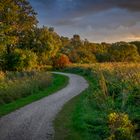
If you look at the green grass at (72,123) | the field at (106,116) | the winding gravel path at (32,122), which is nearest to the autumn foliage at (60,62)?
the winding gravel path at (32,122)

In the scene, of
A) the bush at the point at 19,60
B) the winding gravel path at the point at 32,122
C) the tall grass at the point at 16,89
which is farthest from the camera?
the bush at the point at 19,60

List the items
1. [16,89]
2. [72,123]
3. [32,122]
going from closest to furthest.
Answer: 1. [72,123]
2. [32,122]
3. [16,89]

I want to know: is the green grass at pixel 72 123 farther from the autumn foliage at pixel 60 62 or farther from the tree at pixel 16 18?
the autumn foliage at pixel 60 62

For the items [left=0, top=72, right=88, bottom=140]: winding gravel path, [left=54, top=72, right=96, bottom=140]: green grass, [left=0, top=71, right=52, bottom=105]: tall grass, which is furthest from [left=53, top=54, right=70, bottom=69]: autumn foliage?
[left=54, top=72, right=96, bottom=140]: green grass

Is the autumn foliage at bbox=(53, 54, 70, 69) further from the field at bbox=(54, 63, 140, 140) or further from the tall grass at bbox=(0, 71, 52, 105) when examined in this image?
the field at bbox=(54, 63, 140, 140)

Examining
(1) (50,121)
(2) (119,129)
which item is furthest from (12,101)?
(2) (119,129)

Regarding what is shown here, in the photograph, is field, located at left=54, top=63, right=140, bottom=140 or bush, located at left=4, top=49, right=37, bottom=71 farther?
bush, located at left=4, top=49, right=37, bottom=71

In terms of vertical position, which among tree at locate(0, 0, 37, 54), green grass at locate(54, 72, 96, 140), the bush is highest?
tree at locate(0, 0, 37, 54)

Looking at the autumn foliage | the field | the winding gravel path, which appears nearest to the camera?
the field

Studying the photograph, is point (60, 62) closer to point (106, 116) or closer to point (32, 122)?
point (32, 122)

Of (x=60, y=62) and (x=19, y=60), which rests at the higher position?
(x=19, y=60)

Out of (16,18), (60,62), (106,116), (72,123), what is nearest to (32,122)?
(72,123)

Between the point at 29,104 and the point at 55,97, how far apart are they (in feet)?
13.2

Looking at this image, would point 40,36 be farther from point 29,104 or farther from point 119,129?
point 119,129
